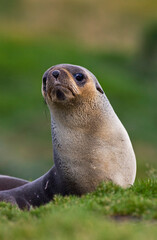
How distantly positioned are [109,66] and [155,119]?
13.8 m

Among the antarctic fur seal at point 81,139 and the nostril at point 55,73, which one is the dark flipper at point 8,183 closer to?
the antarctic fur seal at point 81,139

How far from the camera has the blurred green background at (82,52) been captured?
40.8m

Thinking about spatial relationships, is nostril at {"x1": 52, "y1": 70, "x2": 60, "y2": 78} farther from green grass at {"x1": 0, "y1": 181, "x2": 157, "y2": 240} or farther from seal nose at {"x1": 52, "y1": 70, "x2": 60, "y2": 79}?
green grass at {"x1": 0, "y1": 181, "x2": 157, "y2": 240}

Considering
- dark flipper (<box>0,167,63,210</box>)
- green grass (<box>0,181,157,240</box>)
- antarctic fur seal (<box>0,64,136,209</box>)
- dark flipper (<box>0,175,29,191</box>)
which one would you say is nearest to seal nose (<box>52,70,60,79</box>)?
antarctic fur seal (<box>0,64,136,209</box>)

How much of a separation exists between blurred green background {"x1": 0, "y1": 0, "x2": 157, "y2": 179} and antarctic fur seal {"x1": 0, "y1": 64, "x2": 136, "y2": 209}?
2490cm

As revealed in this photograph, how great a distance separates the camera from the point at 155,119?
3956cm

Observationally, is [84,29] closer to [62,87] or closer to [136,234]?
[62,87]

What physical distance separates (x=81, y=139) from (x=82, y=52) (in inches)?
1705

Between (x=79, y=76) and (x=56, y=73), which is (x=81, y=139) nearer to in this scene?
(x=79, y=76)

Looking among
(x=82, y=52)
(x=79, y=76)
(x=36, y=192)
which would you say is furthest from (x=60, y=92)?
(x=82, y=52)

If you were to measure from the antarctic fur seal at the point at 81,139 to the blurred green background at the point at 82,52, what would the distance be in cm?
2490

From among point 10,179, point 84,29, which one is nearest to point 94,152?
point 10,179

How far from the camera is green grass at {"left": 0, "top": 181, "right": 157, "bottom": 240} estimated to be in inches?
269

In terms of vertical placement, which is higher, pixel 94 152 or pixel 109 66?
pixel 94 152
